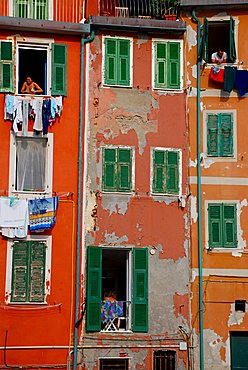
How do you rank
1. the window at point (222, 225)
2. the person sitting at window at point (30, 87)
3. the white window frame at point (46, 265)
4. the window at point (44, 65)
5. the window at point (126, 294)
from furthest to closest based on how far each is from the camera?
1. the person sitting at window at point (30, 87)
2. the window at point (44, 65)
3. the window at point (222, 225)
4. the window at point (126, 294)
5. the white window frame at point (46, 265)

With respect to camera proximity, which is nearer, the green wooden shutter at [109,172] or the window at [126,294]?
the window at [126,294]

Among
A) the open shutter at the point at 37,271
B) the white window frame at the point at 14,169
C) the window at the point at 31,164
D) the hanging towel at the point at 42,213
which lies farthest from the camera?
the window at the point at 31,164

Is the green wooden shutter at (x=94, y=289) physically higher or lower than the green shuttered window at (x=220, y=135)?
lower

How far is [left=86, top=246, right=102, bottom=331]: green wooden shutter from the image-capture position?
73.9ft

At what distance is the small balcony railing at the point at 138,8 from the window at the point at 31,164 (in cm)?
477

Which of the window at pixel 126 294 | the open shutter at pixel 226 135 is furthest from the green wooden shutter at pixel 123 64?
the window at pixel 126 294

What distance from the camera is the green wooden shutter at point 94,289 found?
22.5 meters

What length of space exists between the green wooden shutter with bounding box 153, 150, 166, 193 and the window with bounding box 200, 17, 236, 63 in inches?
132

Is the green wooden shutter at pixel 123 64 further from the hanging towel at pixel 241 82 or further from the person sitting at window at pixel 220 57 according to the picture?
the hanging towel at pixel 241 82

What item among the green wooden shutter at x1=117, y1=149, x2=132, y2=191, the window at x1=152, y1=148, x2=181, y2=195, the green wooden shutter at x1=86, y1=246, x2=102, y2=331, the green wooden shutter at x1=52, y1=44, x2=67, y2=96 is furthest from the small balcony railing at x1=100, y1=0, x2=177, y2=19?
the green wooden shutter at x1=86, y1=246, x2=102, y2=331

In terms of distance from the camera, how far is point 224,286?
76.3ft

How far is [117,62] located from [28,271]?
6.87 meters

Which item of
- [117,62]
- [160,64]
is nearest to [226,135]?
[160,64]

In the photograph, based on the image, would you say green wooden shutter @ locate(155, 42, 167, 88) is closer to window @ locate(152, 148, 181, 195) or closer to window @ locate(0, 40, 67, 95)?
window @ locate(152, 148, 181, 195)
